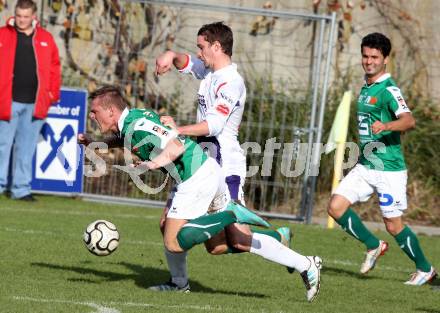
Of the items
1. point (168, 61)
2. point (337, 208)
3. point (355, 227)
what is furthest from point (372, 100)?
point (168, 61)

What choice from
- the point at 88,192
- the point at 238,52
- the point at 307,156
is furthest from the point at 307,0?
the point at 88,192

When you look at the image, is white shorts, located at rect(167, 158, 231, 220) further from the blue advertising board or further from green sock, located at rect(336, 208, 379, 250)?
the blue advertising board

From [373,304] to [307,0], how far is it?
30.0ft

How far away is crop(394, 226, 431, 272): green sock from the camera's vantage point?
10.2 m

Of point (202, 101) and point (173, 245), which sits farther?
point (202, 101)

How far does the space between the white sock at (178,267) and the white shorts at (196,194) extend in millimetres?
420

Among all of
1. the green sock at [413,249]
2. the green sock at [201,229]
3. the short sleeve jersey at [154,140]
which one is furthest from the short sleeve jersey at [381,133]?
the green sock at [201,229]

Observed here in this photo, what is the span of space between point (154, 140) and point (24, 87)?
6485 mm

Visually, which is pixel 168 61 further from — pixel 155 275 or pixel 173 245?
pixel 155 275

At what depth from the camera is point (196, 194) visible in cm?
830

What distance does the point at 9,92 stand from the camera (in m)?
14.1

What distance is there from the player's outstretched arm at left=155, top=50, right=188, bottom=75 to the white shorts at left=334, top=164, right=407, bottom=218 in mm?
2186

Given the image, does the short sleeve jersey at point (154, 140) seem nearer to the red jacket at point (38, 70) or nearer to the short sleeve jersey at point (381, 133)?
the short sleeve jersey at point (381, 133)

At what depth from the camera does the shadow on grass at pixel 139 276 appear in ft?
29.3
